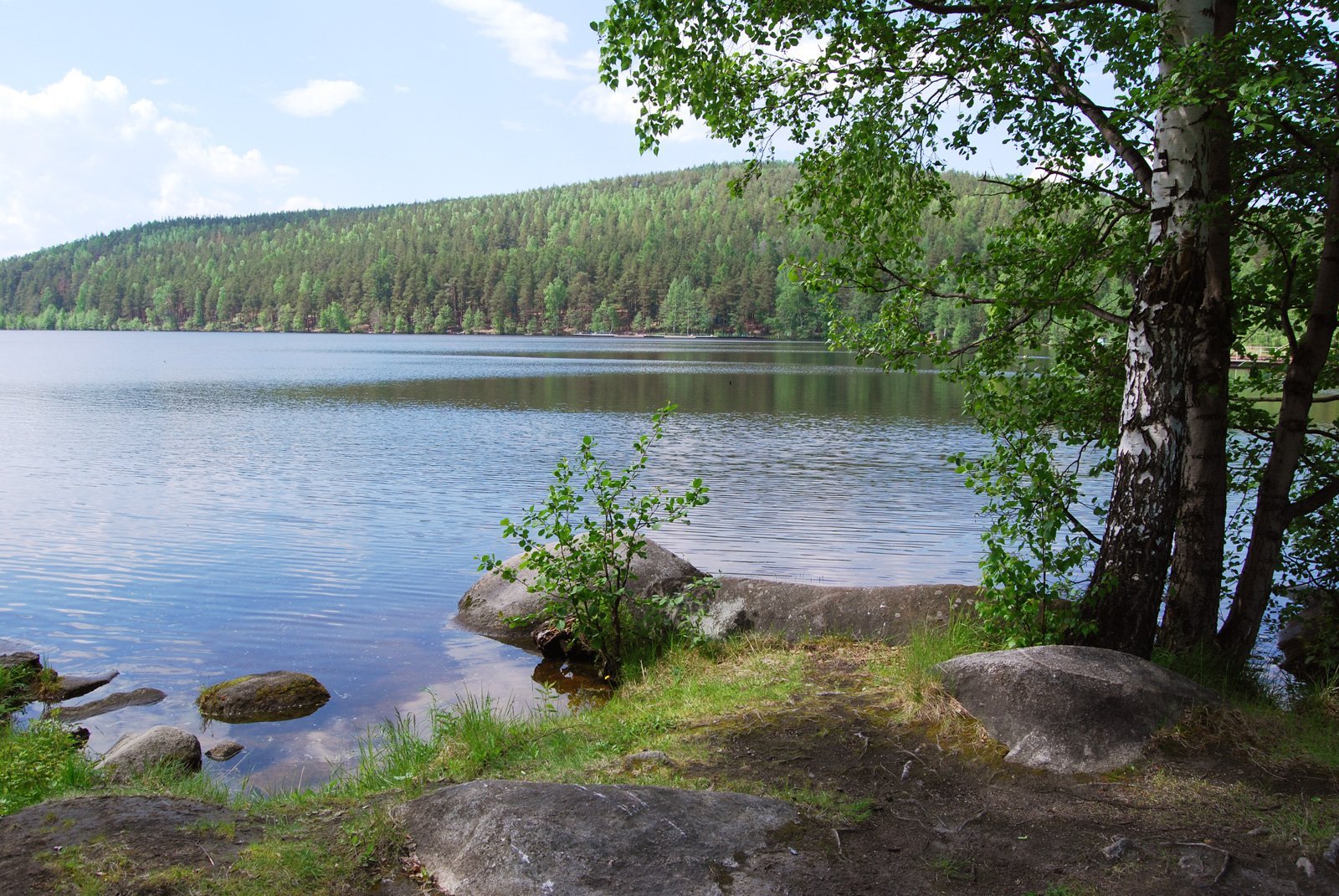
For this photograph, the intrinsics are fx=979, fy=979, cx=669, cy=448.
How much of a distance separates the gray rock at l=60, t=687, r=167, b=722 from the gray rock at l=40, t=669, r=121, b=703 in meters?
0.32

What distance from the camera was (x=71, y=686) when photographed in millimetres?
9914

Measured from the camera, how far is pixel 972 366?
813cm

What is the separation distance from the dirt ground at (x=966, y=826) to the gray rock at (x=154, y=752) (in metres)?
2.83

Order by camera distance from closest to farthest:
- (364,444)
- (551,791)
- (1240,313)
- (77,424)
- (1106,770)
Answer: (551,791), (1106,770), (1240,313), (364,444), (77,424)

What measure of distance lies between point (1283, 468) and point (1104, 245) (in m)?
2.19

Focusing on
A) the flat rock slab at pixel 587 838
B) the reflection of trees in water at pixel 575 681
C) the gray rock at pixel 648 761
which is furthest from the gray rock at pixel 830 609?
the flat rock slab at pixel 587 838

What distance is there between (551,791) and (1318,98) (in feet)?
19.4

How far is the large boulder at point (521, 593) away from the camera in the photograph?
35.6ft

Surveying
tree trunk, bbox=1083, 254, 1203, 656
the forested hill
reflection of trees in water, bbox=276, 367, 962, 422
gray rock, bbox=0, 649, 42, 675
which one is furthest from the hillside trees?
the forested hill

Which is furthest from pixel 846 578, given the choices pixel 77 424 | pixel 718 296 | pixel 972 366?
pixel 718 296

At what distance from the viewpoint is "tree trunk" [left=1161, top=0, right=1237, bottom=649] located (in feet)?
21.9

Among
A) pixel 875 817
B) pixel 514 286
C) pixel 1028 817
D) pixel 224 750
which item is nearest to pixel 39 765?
pixel 224 750

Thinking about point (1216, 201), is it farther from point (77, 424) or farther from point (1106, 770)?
point (77, 424)

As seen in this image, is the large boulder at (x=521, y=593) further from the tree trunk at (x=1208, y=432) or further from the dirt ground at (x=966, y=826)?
the tree trunk at (x=1208, y=432)
